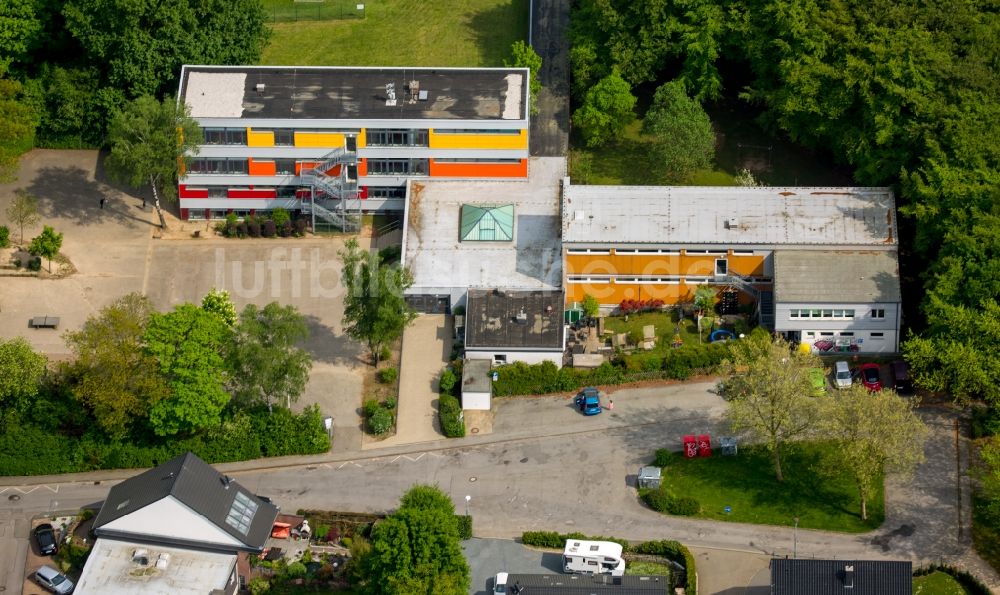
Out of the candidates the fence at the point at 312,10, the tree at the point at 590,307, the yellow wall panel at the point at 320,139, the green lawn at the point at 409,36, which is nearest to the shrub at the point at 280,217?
the yellow wall panel at the point at 320,139

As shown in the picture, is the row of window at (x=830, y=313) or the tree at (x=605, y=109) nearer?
the row of window at (x=830, y=313)

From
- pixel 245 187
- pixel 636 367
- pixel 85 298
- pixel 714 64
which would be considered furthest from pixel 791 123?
pixel 85 298

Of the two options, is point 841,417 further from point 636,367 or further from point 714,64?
point 714,64

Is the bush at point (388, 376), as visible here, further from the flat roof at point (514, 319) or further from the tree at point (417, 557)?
the tree at point (417, 557)

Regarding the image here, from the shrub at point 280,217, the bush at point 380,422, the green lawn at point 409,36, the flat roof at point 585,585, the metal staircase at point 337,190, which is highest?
the green lawn at point 409,36

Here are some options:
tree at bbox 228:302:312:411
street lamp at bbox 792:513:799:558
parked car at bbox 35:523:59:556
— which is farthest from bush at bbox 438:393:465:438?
parked car at bbox 35:523:59:556

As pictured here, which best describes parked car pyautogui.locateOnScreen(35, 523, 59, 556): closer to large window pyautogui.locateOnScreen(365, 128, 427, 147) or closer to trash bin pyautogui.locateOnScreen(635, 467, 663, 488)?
trash bin pyautogui.locateOnScreen(635, 467, 663, 488)

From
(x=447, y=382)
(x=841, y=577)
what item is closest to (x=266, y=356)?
(x=447, y=382)
